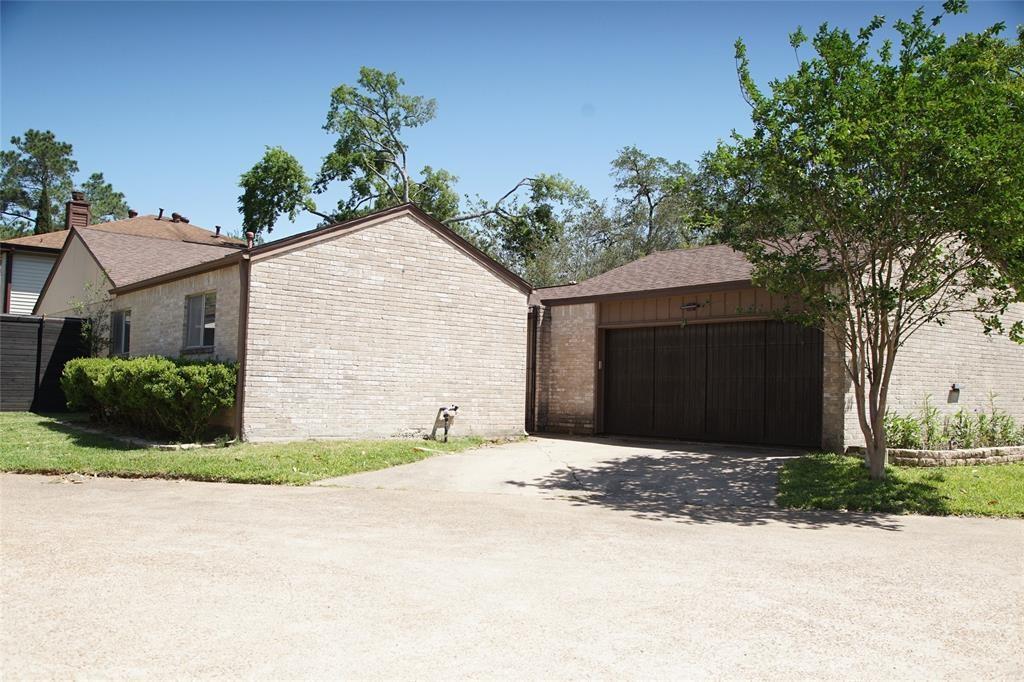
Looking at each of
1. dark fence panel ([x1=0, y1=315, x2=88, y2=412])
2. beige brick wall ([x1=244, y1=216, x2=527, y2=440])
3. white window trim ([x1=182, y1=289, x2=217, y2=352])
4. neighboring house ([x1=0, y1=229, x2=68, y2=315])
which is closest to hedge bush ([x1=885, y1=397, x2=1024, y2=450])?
beige brick wall ([x1=244, y1=216, x2=527, y2=440])

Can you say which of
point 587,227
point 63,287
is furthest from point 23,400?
point 587,227

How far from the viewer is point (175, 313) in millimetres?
17266

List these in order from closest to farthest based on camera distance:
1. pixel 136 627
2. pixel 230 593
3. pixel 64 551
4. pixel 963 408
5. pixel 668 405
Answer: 1. pixel 136 627
2. pixel 230 593
3. pixel 64 551
4. pixel 963 408
5. pixel 668 405

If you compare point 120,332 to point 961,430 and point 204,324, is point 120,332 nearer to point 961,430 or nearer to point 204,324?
point 204,324

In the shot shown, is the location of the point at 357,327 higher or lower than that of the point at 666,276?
lower

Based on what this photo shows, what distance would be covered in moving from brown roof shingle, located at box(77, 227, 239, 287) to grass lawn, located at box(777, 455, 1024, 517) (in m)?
16.0

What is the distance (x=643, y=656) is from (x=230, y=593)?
292cm

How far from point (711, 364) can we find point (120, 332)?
600 inches

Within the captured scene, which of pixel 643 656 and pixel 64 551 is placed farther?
pixel 64 551

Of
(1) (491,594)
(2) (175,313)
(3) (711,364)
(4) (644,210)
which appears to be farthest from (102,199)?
(1) (491,594)

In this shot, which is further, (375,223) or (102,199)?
(102,199)

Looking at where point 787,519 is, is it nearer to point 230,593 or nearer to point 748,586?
point 748,586

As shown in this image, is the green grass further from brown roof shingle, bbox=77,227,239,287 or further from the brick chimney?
the brick chimney

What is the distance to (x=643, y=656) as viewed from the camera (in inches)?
176
